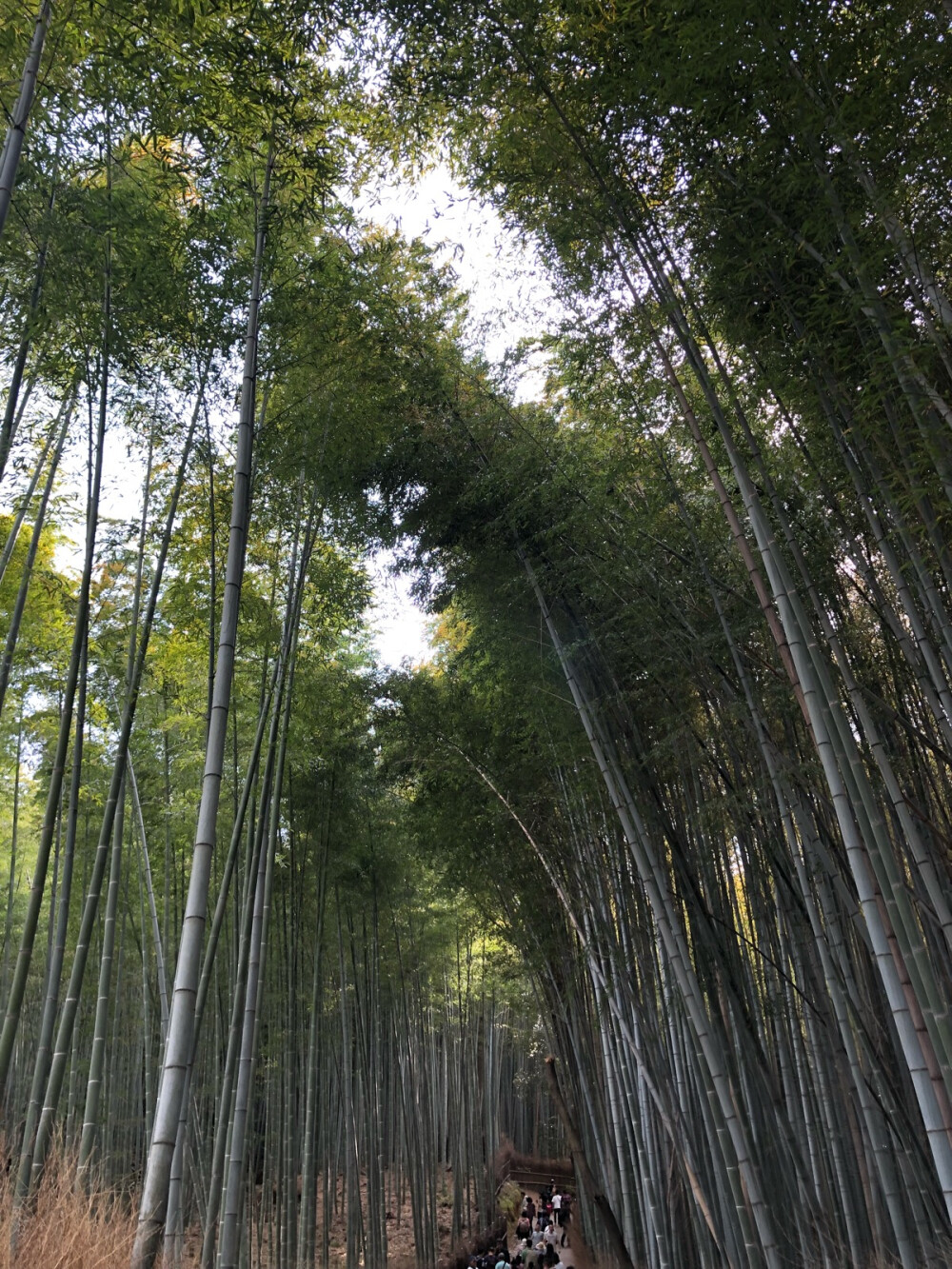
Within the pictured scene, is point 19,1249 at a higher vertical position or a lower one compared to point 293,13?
lower

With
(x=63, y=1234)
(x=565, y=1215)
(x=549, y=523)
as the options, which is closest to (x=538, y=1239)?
(x=565, y=1215)

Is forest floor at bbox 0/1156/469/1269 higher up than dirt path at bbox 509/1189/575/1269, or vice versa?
forest floor at bbox 0/1156/469/1269

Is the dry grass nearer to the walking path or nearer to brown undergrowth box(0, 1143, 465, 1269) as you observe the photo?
brown undergrowth box(0, 1143, 465, 1269)

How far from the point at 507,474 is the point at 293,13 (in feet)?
6.61

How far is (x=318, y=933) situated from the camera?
6680mm

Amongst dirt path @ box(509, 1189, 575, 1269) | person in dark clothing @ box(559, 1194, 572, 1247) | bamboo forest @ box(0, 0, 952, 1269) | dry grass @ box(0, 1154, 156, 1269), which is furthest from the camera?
person in dark clothing @ box(559, 1194, 572, 1247)

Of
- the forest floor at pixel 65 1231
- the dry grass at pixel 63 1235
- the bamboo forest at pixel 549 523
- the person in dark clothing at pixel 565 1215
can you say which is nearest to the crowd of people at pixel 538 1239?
the person in dark clothing at pixel 565 1215

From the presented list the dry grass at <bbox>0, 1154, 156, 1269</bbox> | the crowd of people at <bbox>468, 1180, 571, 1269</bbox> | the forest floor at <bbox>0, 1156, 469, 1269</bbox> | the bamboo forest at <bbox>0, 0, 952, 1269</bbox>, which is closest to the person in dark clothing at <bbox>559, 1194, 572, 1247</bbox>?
the crowd of people at <bbox>468, 1180, 571, 1269</bbox>

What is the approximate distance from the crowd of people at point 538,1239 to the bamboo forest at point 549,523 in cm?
158

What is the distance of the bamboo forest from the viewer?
2568 mm

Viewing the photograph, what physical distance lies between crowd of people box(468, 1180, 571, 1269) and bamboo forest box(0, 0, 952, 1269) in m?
1.58

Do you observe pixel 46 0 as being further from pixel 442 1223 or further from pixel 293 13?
pixel 442 1223

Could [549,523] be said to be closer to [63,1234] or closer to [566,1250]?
[63,1234]

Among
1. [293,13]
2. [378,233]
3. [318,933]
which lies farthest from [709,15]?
[318,933]
